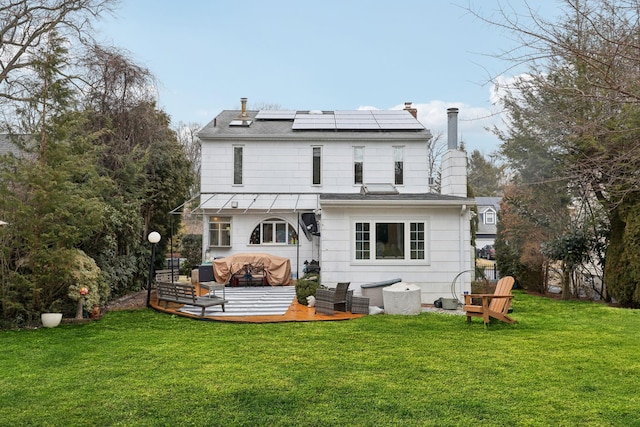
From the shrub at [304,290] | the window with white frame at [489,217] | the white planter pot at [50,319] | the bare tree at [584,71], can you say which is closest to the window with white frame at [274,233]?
the shrub at [304,290]

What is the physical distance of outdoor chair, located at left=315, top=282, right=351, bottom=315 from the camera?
33.3 feet

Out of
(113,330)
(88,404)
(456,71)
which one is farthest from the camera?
(113,330)

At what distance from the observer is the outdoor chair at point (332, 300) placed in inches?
399

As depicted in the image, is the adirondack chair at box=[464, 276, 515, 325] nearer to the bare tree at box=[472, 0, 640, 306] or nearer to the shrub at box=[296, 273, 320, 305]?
the shrub at box=[296, 273, 320, 305]

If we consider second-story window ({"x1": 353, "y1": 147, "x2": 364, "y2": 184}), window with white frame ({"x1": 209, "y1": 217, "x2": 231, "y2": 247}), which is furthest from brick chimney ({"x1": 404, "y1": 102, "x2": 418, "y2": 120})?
window with white frame ({"x1": 209, "y1": 217, "x2": 231, "y2": 247})

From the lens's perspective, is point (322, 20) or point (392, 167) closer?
point (322, 20)

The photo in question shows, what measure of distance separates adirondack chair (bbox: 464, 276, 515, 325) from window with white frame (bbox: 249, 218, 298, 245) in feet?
35.2

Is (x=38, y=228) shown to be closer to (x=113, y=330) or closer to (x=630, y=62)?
(x=113, y=330)

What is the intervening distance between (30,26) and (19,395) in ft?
48.4

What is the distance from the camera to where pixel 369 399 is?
481 cm

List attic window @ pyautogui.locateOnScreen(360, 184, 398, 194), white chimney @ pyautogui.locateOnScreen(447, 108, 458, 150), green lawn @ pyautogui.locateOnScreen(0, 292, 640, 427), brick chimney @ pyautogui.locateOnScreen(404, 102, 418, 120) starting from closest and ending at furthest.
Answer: green lawn @ pyautogui.locateOnScreen(0, 292, 640, 427) < attic window @ pyautogui.locateOnScreen(360, 184, 398, 194) < white chimney @ pyautogui.locateOnScreen(447, 108, 458, 150) < brick chimney @ pyautogui.locateOnScreen(404, 102, 418, 120)

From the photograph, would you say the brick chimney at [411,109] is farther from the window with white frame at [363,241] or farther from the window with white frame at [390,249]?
the window with white frame at [363,241]

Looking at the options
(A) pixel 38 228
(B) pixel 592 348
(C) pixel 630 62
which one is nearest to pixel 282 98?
(A) pixel 38 228

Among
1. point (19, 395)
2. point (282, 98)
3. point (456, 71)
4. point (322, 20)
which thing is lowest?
point (19, 395)
